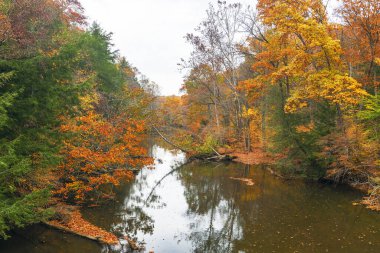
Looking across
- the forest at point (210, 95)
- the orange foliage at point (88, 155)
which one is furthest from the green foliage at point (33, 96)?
the orange foliage at point (88, 155)

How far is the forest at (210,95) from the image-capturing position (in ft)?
31.0

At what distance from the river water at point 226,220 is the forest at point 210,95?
0.96 metres

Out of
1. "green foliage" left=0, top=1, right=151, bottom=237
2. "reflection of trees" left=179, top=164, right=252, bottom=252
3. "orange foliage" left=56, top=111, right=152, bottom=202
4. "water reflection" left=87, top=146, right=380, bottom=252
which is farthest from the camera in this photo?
"orange foliage" left=56, top=111, right=152, bottom=202

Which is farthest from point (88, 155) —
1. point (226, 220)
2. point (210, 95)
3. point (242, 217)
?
point (210, 95)

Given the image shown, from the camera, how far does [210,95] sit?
123ft

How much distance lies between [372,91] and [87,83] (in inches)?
793

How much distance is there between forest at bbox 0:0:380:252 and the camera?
9.46 metres

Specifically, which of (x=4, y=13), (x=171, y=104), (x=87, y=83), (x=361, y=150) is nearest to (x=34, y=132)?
(x=87, y=83)

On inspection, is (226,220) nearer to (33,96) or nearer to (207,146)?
(33,96)

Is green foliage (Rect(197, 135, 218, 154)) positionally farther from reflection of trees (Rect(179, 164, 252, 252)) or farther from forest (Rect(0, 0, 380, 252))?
reflection of trees (Rect(179, 164, 252, 252))

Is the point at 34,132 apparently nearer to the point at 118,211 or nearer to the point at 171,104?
the point at 118,211

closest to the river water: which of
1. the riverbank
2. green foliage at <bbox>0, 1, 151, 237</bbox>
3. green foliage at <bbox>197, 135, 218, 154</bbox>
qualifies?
the riverbank

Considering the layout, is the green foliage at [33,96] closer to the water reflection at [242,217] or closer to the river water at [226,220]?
the river water at [226,220]

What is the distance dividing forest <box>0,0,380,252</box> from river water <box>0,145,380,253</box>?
0.96 meters
